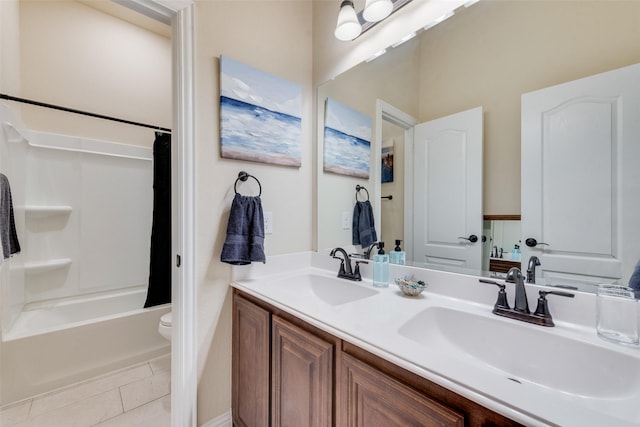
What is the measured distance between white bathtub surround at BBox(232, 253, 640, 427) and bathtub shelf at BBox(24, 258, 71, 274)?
2.03 metres

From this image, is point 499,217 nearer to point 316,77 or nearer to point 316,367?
point 316,367

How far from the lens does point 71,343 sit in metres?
1.76

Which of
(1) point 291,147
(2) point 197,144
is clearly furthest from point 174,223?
(1) point 291,147

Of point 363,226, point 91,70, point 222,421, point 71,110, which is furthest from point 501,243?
point 91,70

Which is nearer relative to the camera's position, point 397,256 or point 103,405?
point 397,256

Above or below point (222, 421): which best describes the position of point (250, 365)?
above

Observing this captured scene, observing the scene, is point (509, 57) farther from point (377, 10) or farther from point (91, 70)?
point (91, 70)

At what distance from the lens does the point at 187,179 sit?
1.23 metres

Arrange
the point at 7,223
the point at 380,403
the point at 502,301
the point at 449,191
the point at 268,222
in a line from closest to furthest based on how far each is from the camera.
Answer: the point at 380,403 → the point at 502,301 → the point at 449,191 → the point at 268,222 → the point at 7,223

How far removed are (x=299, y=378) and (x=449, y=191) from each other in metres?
0.98

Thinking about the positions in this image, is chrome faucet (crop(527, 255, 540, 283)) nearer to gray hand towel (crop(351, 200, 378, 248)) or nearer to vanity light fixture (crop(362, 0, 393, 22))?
gray hand towel (crop(351, 200, 378, 248))

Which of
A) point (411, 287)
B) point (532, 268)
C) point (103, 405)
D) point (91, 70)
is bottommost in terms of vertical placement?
point (103, 405)

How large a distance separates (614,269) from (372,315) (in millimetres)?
748

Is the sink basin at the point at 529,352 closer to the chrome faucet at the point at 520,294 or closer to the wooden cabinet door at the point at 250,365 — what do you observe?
the chrome faucet at the point at 520,294
